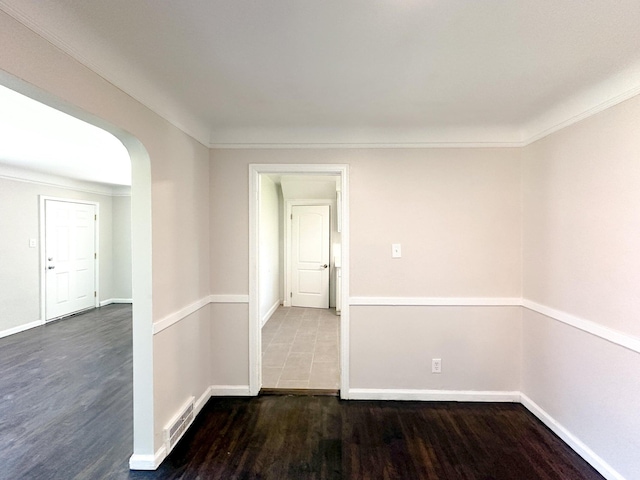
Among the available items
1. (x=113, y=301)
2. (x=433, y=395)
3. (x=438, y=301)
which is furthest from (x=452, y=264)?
(x=113, y=301)

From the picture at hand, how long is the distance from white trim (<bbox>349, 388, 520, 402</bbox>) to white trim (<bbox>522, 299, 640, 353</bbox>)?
0.79 metres

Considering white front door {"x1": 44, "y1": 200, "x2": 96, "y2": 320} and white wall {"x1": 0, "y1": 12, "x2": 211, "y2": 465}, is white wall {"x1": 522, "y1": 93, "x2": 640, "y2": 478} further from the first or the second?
white front door {"x1": 44, "y1": 200, "x2": 96, "y2": 320}

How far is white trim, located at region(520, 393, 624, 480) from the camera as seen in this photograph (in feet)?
5.66

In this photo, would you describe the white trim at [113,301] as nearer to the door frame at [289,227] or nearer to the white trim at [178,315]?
the door frame at [289,227]

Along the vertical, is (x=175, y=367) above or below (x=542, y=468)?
above

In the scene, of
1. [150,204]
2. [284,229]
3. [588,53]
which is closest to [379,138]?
[588,53]

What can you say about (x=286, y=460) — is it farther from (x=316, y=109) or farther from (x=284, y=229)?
(x=284, y=229)

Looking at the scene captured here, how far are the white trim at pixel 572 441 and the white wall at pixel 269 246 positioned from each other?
10.7ft

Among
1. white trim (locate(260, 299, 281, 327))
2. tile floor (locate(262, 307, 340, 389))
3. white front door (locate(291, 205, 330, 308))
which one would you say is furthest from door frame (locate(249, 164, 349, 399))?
Result: white front door (locate(291, 205, 330, 308))

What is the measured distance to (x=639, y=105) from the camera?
159 centimetres

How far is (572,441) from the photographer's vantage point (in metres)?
1.98

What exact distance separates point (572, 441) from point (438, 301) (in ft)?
3.88

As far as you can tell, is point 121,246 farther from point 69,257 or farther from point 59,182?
point 59,182

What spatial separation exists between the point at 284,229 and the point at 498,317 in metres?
4.12
